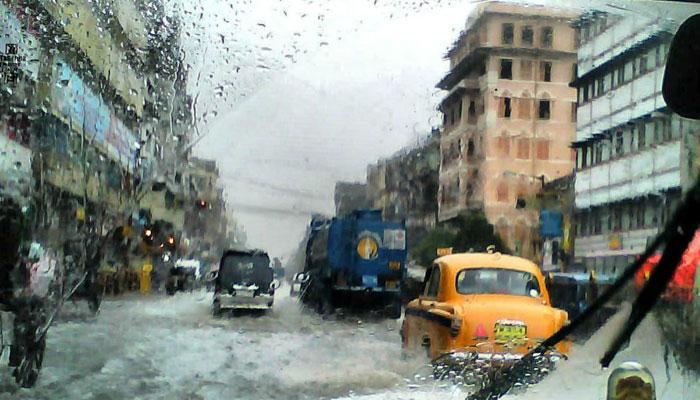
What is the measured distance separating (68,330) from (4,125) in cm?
61

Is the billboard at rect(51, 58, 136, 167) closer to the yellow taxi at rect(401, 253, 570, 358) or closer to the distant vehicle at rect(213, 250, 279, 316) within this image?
the distant vehicle at rect(213, 250, 279, 316)

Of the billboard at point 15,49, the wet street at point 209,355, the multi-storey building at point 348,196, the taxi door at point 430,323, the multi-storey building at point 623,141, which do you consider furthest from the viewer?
the multi-storey building at point 623,141

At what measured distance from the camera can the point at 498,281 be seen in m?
2.98

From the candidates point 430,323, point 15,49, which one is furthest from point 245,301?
point 15,49

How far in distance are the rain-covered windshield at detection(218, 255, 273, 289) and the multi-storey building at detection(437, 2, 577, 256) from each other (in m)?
0.59

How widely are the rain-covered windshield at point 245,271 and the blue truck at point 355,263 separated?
0.11m

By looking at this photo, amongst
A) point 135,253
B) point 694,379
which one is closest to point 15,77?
point 135,253

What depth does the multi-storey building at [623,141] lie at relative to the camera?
3084mm

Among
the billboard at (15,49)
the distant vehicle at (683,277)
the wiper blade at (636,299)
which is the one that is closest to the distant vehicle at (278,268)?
the wiper blade at (636,299)

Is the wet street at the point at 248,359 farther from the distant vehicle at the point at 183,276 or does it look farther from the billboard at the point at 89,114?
the billboard at the point at 89,114

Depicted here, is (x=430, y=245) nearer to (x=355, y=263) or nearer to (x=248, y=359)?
(x=355, y=263)

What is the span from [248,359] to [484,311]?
0.75 metres

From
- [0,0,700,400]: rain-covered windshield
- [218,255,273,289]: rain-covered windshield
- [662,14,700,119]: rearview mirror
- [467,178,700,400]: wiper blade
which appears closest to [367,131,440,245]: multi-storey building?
[0,0,700,400]: rain-covered windshield

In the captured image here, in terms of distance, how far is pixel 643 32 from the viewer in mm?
3199
